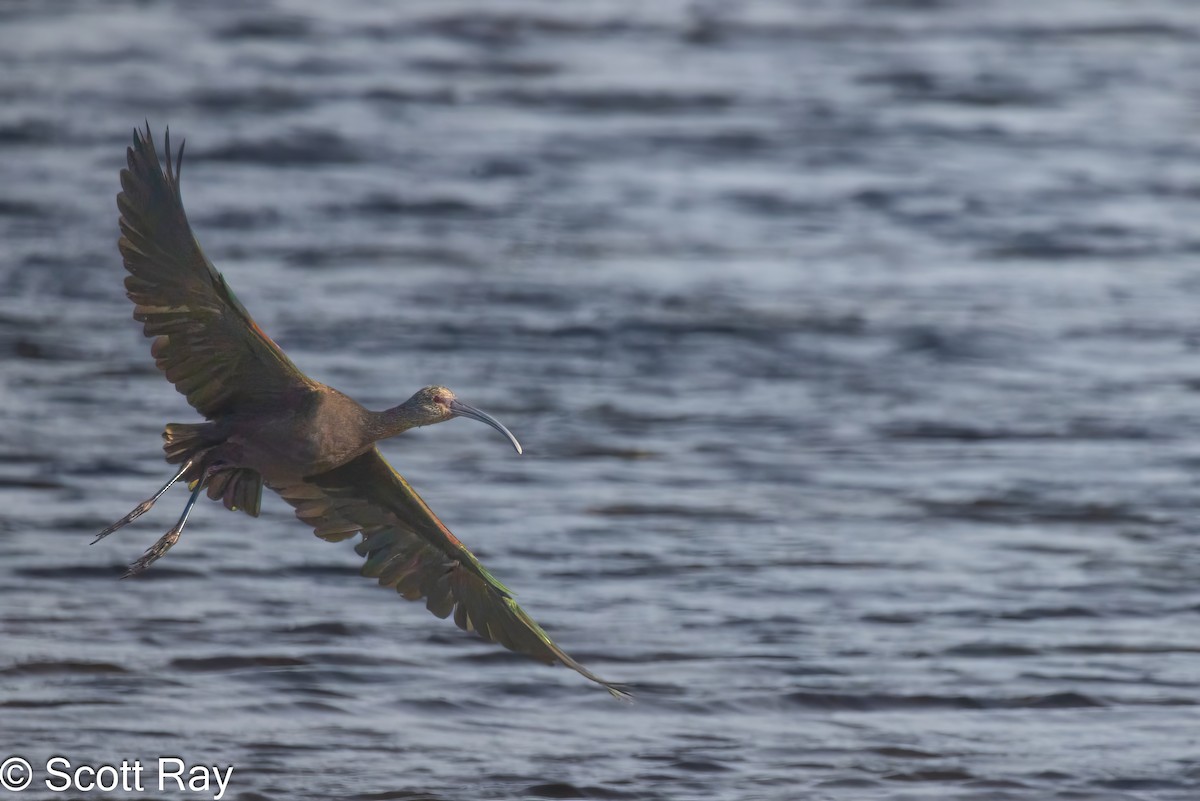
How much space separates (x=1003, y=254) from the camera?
13.8m

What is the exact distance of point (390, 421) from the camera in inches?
248

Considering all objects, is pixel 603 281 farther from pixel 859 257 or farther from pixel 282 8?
pixel 282 8

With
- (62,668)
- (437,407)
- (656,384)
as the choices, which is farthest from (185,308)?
(656,384)

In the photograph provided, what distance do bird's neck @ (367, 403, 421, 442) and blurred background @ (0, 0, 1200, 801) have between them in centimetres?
151

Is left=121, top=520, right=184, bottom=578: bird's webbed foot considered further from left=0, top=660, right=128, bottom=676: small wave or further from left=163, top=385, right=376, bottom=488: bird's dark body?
left=0, top=660, right=128, bottom=676: small wave

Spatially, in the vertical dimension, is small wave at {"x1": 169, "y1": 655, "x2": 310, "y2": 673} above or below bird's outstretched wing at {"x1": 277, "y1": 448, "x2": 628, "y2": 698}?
below

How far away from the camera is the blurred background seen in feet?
25.9

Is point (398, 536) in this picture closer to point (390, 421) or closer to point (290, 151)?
point (390, 421)

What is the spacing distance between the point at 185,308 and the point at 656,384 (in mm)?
5778

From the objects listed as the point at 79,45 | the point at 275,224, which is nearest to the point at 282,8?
the point at 79,45

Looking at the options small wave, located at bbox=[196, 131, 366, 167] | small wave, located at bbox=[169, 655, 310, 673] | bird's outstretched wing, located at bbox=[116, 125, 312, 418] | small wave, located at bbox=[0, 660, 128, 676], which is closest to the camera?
bird's outstretched wing, located at bbox=[116, 125, 312, 418]

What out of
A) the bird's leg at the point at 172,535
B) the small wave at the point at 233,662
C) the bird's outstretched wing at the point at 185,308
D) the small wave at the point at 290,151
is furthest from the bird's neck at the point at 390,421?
the small wave at the point at 290,151

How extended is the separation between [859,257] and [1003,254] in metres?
0.93

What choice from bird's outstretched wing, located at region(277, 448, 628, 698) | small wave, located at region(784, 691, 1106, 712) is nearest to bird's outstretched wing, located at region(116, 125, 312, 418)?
bird's outstretched wing, located at region(277, 448, 628, 698)
